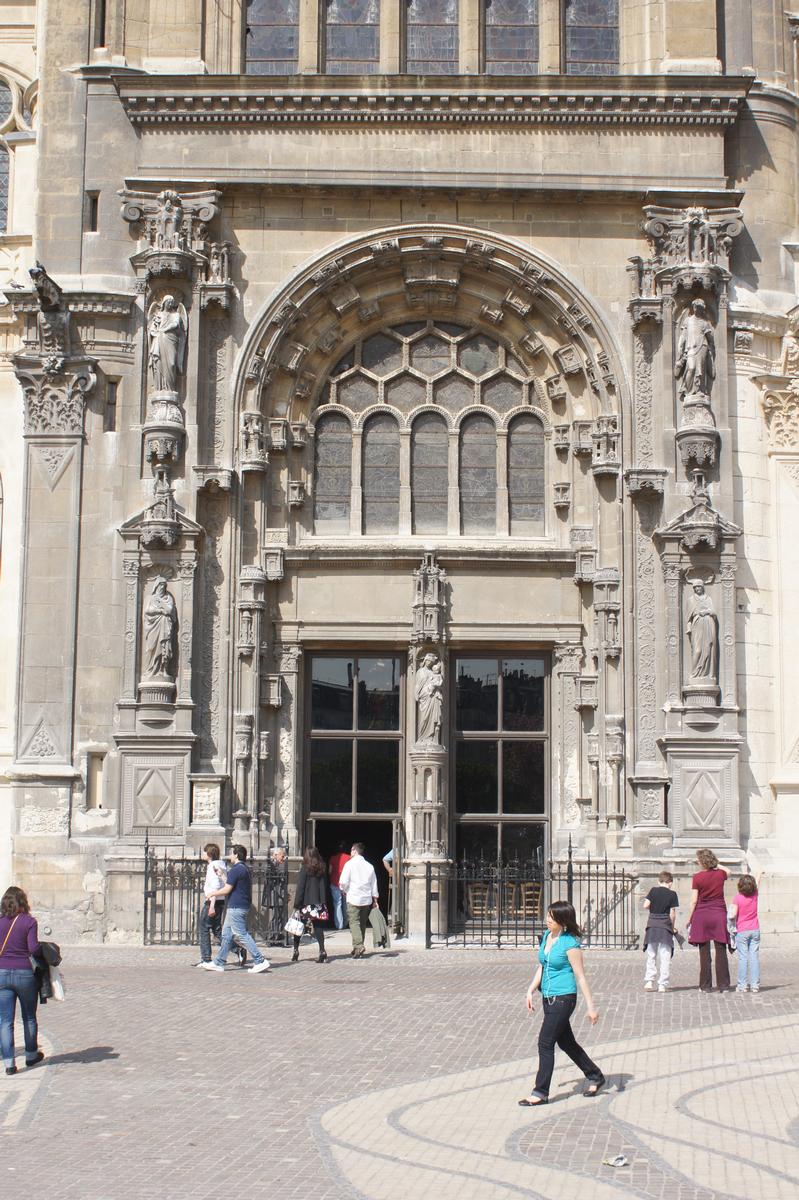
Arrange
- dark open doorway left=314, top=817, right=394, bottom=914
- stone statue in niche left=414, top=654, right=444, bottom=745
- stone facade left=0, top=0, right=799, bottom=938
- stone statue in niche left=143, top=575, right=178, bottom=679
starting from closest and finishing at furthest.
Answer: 1. stone statue in niche left=143, top=575, right=178, bottom=679
2. stone facade left=0, top=0, right=799, bottom=938
3. stone statue in niche left=414, top=654, right=444, bottom=745
4. dark open doorway left=314, top=817, right=394, bottom=914

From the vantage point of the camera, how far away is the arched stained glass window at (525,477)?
28141mm

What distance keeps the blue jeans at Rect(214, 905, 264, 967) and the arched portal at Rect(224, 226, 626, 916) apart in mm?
5463

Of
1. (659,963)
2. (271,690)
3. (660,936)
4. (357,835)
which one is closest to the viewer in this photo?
(660,936)

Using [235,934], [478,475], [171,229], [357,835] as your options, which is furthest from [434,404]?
[235,934]

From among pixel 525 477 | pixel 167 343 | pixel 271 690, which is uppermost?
pixel 167 343

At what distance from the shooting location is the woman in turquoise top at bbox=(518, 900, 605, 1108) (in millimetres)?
12273

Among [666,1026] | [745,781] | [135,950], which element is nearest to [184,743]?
[135,950]

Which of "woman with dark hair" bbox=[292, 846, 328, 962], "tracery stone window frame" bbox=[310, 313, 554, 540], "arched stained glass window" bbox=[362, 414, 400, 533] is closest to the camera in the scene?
"woman with dark hair" bbox=[292, 846, 328, 962]

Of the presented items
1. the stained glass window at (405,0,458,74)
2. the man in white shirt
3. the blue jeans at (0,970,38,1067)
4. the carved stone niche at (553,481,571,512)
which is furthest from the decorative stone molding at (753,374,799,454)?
the blue jeans at (0,970,38,1067)

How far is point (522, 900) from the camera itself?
26391 millimetres

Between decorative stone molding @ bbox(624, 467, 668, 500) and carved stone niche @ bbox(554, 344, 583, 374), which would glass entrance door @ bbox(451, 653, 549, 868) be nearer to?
decorative stone molding @ bbox(624, 467, 668, 500)

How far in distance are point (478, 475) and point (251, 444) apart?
4148 millimetres

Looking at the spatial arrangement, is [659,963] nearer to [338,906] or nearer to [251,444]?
[338,906]

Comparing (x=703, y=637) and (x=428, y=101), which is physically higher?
(x=428, y=101)
